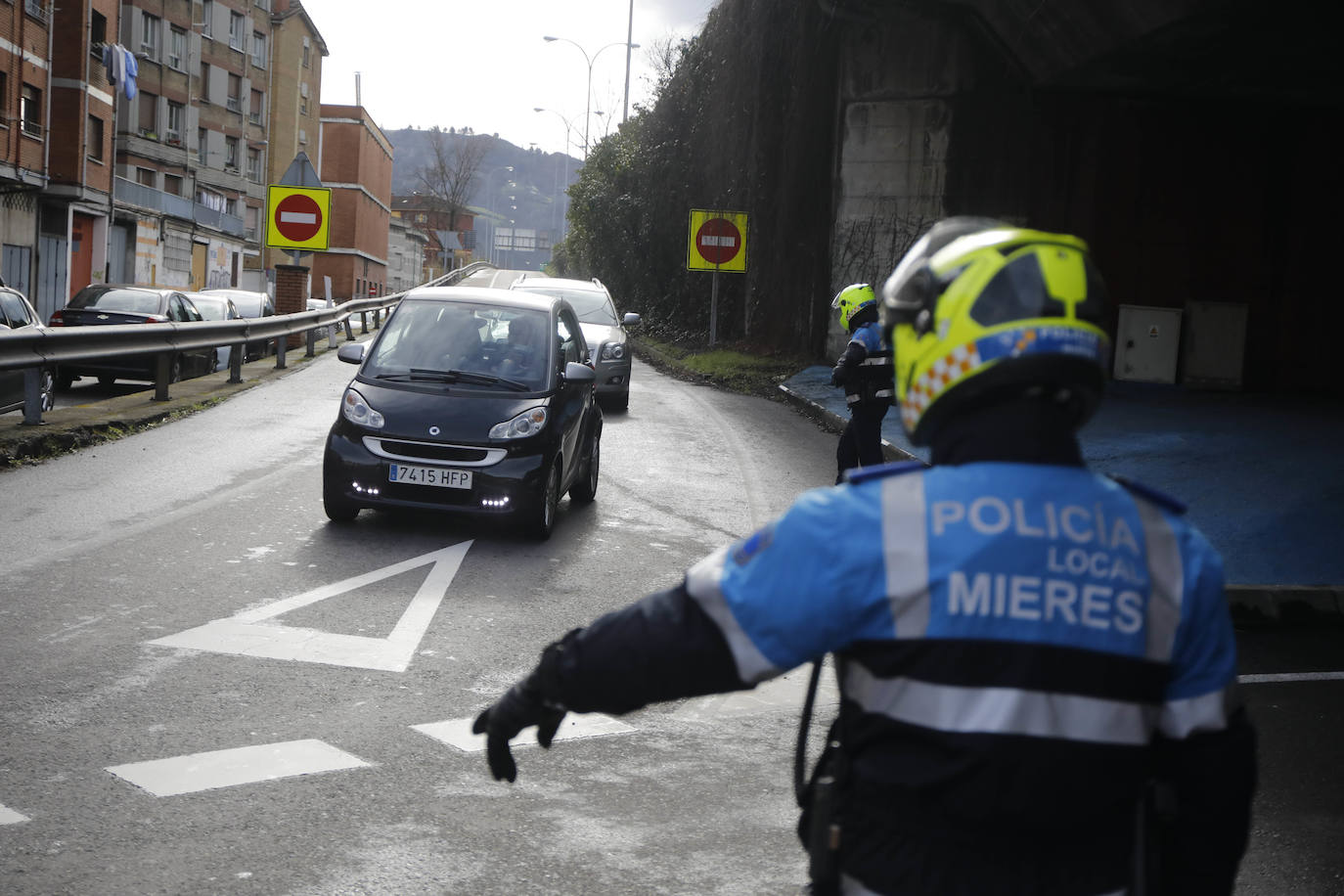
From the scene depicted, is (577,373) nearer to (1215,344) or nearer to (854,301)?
(854,301)

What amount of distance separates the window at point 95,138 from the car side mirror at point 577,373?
131ft

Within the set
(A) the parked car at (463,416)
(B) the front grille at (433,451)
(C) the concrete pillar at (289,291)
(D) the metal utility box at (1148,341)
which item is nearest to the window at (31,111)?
(C) the concrete pillar at (289,291)

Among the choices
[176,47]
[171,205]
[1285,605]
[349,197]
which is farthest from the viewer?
[349,197]

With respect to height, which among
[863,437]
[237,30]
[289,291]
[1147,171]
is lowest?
[863,437]

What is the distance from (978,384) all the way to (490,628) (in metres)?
5.25

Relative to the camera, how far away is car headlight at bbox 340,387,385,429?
9344mm

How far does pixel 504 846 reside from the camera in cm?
412

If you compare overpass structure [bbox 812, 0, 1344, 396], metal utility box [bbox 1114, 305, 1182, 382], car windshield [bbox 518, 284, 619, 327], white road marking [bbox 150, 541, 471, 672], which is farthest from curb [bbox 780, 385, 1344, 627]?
metal utility box [bbox 1114, 305, 1182, 382]

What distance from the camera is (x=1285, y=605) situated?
820 cm

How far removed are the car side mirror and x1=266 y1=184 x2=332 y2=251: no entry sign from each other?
39.8 feet

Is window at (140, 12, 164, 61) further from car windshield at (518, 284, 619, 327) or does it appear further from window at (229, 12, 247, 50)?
car windshield at (518, 284, 619, 327)

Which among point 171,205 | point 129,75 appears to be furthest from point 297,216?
point 171,205

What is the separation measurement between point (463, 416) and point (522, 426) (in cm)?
42

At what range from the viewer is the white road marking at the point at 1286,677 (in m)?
6.77
